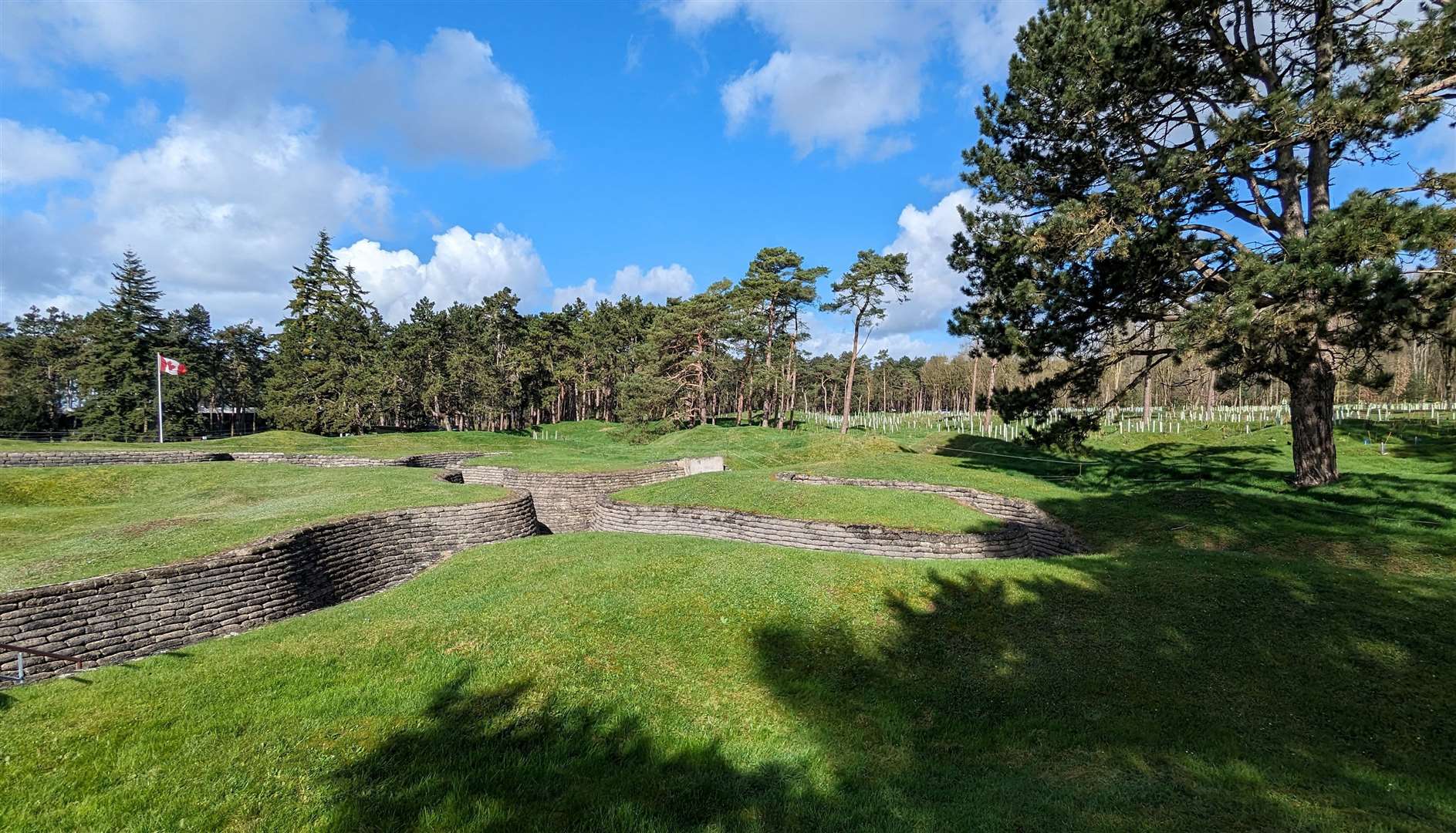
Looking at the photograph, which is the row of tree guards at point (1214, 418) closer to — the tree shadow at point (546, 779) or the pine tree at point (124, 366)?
the tree shadow at point (546, 779)

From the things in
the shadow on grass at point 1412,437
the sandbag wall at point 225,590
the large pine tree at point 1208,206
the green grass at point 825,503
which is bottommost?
the sandbag wall at point 225,590

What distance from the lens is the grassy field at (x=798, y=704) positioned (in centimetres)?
469

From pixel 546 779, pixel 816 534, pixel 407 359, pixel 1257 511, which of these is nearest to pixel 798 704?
pixel 546 779

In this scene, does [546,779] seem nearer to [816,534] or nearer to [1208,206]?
[816,534]

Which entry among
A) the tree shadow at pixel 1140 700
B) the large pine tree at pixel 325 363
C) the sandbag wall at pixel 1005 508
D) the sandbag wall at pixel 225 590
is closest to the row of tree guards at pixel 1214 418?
the sandbag wall at pixel 1005 508

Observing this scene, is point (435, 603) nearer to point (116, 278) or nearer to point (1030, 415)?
point (1030, 415)

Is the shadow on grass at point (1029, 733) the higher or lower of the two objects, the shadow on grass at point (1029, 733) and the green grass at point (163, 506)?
the lower

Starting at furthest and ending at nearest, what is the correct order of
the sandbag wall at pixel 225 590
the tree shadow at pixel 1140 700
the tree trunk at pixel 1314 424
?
the tree trunk at pixel 1314 424, the sandbag wall at pixel 225 590, the tree shadow at pixel 1140 700

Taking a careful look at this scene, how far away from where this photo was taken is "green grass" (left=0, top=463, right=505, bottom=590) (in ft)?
37.0

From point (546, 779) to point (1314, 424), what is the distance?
840 inches

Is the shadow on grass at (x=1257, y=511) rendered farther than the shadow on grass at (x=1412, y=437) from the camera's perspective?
No

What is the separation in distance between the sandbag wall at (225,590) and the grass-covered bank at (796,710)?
3117 mm

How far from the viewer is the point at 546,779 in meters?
5.21

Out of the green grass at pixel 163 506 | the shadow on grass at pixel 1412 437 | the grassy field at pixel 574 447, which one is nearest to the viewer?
the green grass at pixel 163 506
